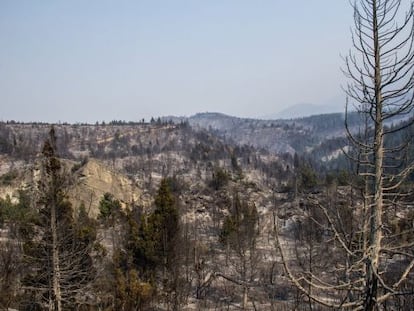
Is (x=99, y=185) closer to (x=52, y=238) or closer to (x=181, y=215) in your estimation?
(x=181, y=215)

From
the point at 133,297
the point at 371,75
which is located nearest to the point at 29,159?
the point at 133,297

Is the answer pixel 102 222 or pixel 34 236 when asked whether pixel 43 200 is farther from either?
pixel 102 222

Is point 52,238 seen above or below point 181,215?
above

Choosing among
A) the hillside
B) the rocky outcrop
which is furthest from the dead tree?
the rocky outcrop

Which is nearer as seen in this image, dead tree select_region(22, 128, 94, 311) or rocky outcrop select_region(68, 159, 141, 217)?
dead tree select_region(22, 128, 94, 311)

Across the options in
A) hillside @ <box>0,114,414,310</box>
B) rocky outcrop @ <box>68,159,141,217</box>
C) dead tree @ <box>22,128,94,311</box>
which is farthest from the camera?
rocky outcrop @ <box>68,159,141,217</box>

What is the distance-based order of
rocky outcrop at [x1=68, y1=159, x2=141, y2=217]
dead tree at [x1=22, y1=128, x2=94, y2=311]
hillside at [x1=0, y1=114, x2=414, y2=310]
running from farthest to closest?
rocky outcrop at [x1=68, y1=159, x2=141, y2=217] → hillside at [x1=0, y1=114, x2=414, y2=310] → dead tree at [x1=22, y1=128, x2=94, y2=311]

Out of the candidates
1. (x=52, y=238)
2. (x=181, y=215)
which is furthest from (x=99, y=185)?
(x=52, y=238)

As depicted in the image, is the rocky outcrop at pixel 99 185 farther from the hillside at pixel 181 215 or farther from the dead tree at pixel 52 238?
→ the dead tree at pixel 52 238

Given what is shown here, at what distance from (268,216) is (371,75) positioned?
47347 mm

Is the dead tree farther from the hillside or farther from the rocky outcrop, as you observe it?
the rocky outcrop

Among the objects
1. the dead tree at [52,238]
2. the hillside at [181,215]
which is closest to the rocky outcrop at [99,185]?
the hillside at [181,215]

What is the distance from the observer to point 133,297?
52.7ft

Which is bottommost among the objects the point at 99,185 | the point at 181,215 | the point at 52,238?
the point at 181,215
